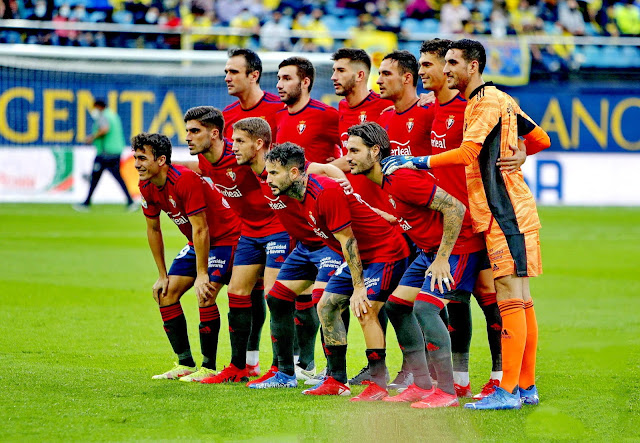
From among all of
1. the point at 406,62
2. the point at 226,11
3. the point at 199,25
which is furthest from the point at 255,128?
the point at 226,11

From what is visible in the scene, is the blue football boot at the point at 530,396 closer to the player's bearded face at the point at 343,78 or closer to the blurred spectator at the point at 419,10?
the player's bearded face at the point at 343,78

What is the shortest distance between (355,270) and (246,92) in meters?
2.28

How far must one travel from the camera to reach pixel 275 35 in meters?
23.3

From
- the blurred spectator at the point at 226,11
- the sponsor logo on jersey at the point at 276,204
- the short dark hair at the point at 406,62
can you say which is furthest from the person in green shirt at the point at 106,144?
the sponsor logo on jersey at the point at 276,204

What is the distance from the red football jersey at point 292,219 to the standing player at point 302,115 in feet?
Answer: 2.80

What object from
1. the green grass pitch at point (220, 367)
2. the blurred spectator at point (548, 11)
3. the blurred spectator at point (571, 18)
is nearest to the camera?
the green grass pitch at point (220, 367)

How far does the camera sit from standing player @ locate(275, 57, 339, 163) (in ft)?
25.6

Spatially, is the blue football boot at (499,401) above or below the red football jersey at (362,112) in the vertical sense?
below

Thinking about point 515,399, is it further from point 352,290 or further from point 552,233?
point 552,233

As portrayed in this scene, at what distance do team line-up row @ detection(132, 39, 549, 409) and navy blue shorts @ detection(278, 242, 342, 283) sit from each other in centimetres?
1

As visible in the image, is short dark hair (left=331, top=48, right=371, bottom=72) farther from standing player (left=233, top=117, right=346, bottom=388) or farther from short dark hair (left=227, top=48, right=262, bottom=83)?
standing player (left=233, top=117, right=346, bottom=388)

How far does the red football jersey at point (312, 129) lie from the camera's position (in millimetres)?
7895

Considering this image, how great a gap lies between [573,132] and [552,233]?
24.3 feet

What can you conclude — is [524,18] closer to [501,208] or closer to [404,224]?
[404,224]
